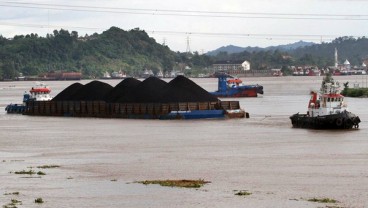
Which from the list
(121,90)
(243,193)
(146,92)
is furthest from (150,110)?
(243,193)

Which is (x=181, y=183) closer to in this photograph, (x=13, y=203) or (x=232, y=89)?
(x=13, y=203)

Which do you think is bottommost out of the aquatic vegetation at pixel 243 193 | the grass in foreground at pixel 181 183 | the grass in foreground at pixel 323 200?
the grass in foreground at pixel 323 200

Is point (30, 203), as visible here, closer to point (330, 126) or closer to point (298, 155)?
point (298, 155)

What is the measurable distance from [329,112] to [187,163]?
19.6 m

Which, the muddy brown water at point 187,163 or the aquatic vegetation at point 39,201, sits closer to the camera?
the aquatic vegetation at point 39,201

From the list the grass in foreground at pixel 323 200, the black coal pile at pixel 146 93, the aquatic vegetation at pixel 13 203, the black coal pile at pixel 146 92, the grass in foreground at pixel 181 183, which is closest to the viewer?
the aquatic vegetation at pixel 13 203

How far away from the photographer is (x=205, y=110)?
76.4 m

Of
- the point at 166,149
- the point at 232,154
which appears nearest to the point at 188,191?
the point at 232,154

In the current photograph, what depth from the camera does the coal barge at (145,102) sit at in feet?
252

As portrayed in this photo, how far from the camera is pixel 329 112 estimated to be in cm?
6097

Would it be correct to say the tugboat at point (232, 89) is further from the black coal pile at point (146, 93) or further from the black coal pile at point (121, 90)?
the black coal pile at point (146, 93)

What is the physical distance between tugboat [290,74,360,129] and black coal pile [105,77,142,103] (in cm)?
2404

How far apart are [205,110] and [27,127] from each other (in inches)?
542

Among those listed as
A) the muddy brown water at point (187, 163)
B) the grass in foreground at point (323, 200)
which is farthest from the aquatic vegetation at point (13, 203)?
the grass in foreground at point (323, 200)
